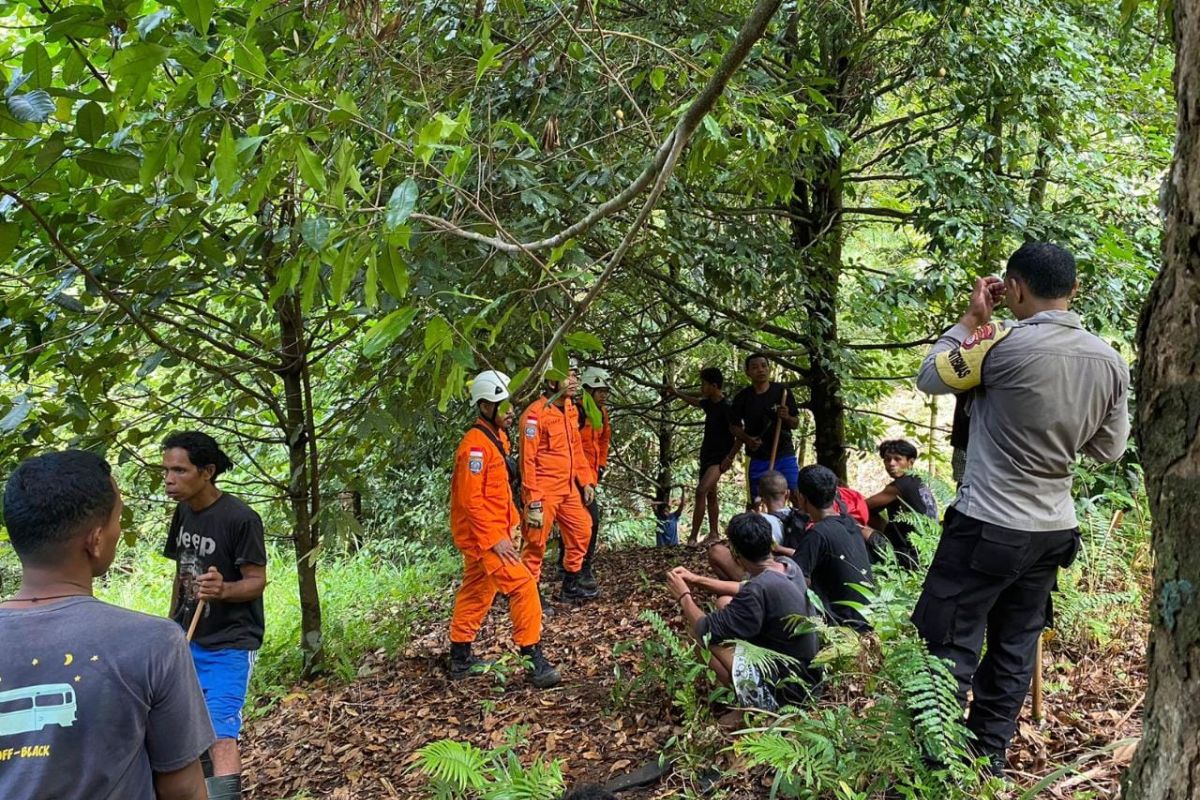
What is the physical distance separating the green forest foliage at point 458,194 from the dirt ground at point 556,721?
35.3 inches

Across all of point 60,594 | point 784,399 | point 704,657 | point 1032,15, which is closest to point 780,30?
point 1032,15

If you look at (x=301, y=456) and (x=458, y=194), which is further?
(x=301, y=456)

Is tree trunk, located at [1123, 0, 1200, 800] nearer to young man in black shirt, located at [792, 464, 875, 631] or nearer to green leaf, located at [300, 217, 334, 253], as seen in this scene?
green leaf, located at [300, 217, 334, 253]

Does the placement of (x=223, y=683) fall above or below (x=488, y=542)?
below

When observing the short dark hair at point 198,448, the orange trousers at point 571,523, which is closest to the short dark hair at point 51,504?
the short dark hair at point 198,448

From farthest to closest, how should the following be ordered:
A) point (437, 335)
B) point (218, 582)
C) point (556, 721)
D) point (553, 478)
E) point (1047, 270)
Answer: point (553, 478), point (556, 721), point (218, 582), point (1047, 270), point (437, 335)

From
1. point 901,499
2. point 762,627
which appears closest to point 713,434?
point 901,499

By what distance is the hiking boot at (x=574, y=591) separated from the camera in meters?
7.91

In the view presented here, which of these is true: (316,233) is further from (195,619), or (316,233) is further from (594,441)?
(594,441)

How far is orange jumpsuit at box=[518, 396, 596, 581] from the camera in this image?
727 cm

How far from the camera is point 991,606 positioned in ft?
10.7

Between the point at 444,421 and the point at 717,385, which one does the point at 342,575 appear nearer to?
the point at 444,421

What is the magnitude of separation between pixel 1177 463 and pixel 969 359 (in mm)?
1739

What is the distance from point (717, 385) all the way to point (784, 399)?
90cm
